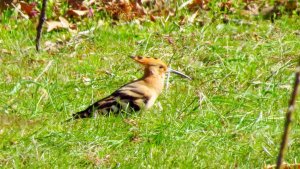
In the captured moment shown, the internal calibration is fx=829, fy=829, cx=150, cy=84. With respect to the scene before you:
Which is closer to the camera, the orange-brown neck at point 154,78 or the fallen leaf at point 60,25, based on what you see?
the orange-brown neck at point 154,78

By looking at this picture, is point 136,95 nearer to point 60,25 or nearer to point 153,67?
point 153,67

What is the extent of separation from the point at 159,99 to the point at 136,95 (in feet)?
1.72

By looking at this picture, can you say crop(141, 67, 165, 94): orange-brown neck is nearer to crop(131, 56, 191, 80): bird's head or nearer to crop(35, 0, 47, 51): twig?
crop(131, 56, 191, 80): bird's head

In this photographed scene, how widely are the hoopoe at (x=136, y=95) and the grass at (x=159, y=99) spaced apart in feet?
0.27

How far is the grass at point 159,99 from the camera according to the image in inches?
193

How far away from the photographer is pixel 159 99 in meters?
6.16

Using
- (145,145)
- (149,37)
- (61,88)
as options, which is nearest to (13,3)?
(149,37)

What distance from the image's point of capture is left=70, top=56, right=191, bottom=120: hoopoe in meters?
5.47

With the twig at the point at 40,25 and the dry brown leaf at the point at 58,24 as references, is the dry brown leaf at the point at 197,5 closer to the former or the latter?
the dry brown leaf at the point at 58,24

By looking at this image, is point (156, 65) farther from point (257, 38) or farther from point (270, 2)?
point (270, 2)

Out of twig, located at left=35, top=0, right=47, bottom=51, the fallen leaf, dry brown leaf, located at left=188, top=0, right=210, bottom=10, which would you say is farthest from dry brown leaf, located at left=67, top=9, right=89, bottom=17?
dry brown leaf, located at left=188, top=0, right=210, bottom=10

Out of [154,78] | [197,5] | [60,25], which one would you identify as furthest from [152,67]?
[197,5]

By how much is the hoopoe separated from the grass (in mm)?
81

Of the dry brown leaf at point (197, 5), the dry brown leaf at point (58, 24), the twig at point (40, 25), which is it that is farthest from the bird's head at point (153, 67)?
the dry brown leaf at point (197, 5)
